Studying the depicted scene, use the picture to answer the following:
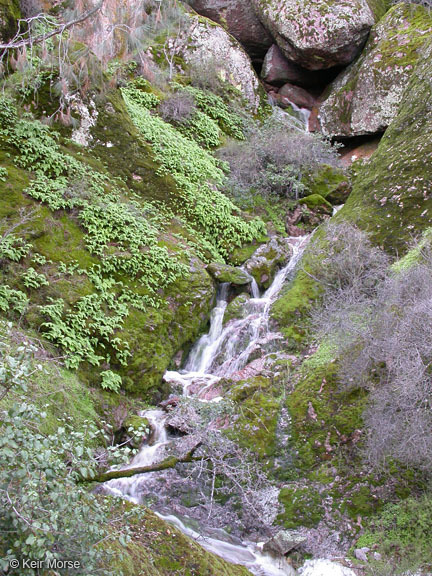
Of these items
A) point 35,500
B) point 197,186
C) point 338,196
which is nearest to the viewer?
point 35,500

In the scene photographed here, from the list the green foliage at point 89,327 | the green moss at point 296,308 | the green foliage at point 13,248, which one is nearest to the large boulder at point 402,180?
the green moss at point 296,308

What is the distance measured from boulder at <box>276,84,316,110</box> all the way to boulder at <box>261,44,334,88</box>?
35 centimetres

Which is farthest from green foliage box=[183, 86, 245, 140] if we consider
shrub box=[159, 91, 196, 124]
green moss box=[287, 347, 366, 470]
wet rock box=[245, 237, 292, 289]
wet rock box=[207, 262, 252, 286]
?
green moss box=[287, 347, 366, 470]

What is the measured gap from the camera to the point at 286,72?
20766 mm

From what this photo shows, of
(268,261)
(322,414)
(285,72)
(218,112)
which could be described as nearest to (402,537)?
(322,414)

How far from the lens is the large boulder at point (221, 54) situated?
733 inches

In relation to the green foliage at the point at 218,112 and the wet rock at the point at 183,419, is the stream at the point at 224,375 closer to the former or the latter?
the wet rock at the point at 183,419

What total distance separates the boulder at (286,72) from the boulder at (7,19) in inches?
505

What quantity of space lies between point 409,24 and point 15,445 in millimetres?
20368

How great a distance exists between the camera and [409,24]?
17875 millimetres

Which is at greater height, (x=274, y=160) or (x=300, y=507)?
(x=274, y=160)

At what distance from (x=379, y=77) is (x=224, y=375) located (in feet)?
45.0

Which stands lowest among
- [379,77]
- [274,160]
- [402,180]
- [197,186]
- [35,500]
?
[35,500]

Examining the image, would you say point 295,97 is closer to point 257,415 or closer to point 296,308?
point 296,308
